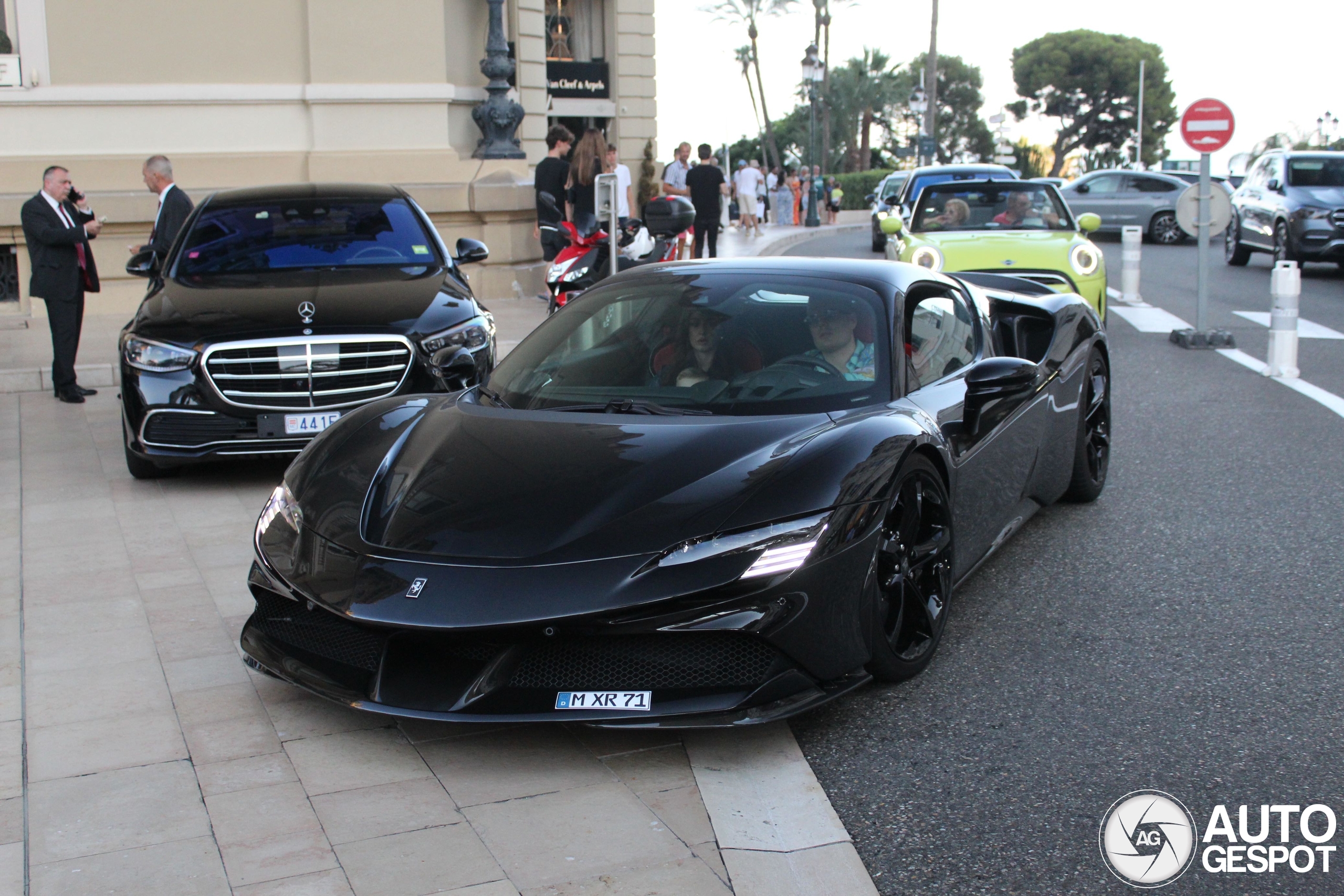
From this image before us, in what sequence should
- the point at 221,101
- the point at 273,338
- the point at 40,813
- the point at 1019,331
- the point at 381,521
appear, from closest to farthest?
1. the point at 40,813
2. the point at 381,521
3. the point at 1019,331
4. the point at 273,338
5. the point at 221,101

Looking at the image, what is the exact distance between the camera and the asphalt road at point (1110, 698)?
3.26m

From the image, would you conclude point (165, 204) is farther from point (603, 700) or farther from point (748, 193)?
point (748, 193)

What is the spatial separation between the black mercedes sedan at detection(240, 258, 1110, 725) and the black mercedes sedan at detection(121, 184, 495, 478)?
184 cm

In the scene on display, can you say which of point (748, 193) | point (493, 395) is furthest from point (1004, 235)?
point (748, 193)

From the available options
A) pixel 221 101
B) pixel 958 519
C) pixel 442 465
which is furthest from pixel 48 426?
pixel 221 101

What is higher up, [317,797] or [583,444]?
[583,444]

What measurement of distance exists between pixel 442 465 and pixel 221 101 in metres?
12.9

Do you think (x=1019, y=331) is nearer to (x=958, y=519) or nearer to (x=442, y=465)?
(x=958, y=519)

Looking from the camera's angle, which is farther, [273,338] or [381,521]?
[273,338]

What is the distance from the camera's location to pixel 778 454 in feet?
13.0

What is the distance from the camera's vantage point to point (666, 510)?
12.2 feet

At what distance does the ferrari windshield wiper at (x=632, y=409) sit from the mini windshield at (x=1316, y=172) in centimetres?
1839

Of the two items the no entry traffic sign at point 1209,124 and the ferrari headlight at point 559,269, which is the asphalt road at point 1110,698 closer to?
the ferrari headlight at point 559,269

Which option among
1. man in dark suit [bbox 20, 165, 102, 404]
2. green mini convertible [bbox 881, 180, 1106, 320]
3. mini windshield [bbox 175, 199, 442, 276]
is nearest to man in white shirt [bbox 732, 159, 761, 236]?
green mini convertible [bbox 881, 180, 1106, 320]
